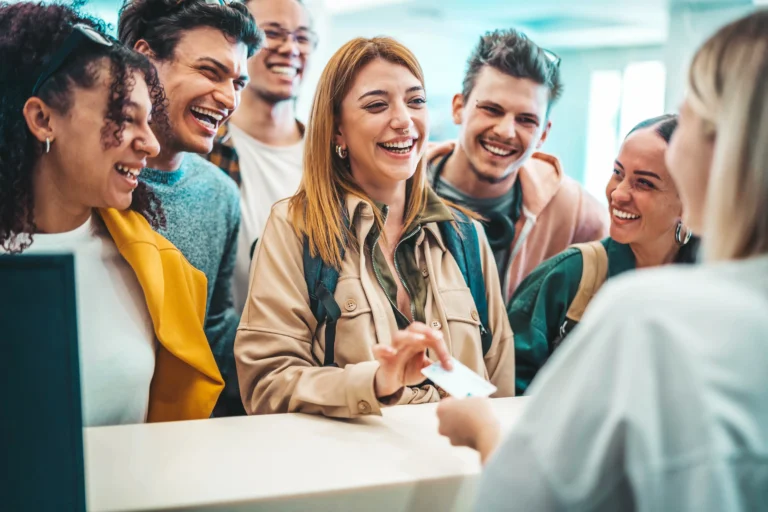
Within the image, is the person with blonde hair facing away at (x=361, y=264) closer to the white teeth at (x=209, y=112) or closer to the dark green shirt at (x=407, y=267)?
the dark green shirt at (x=407, y=267)

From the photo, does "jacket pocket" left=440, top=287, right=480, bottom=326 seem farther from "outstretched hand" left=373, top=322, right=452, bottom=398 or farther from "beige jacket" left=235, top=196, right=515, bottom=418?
"outstretched hand" left=373, top=322, right=452, bottom=398

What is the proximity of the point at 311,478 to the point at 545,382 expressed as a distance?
0.64m

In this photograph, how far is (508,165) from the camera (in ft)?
8.21

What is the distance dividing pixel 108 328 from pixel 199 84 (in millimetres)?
771

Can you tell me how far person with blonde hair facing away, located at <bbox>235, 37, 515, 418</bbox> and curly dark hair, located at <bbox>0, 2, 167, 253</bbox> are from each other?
520mm

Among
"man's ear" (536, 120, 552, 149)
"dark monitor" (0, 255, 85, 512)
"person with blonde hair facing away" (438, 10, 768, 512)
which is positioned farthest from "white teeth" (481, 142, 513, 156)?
"dark monitor" (0, 255, 85, 512)

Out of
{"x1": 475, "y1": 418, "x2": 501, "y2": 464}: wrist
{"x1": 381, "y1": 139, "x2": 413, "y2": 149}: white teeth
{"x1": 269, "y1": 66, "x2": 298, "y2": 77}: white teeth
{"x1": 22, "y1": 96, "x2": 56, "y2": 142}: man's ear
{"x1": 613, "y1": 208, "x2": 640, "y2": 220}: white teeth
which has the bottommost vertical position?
{"x1": 475, "y1": 418, "x2": 501, "y2": 464}: wrist

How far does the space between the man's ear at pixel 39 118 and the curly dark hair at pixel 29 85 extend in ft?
0.04

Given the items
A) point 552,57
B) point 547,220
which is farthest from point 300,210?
point 552,57

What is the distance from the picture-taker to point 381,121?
6.54 feet

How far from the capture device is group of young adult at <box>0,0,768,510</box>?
5.70 ft

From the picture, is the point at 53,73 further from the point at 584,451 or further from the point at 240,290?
the point at 584,451

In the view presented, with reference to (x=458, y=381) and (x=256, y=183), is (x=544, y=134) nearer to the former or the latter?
(x=256, y=183)

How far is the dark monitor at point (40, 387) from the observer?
1.11 meters
